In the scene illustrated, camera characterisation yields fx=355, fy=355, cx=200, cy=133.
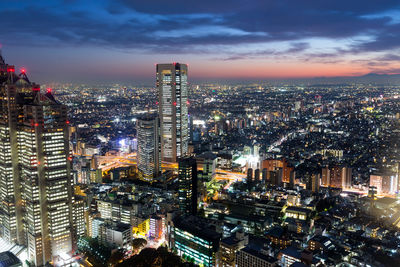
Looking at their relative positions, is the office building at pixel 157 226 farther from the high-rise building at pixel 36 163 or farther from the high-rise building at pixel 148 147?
the high-rise building at pixel 148 147

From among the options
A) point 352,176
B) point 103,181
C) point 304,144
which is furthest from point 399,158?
point 103,181

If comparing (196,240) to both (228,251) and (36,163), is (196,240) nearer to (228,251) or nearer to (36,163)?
(228,251)

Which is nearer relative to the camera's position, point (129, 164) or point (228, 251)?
point (228, 251)

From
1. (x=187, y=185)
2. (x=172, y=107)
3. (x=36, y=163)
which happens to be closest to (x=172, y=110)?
(x=172, y=107)

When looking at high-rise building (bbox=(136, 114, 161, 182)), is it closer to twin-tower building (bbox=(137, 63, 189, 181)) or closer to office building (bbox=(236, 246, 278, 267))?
twin-tower building (bbox=(137, 63, 189, 181))

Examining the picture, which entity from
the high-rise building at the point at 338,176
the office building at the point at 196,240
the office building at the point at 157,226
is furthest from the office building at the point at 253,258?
the high-rise building at the point at 338,176

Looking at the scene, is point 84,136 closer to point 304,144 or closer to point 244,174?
point 244,174
